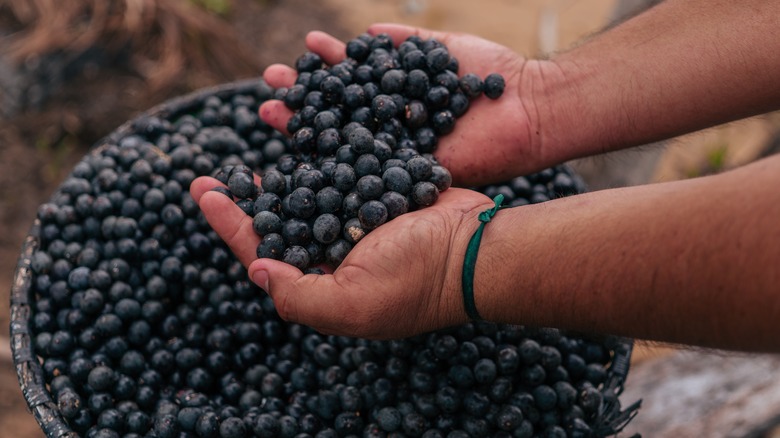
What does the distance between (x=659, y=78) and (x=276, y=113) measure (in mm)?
1094

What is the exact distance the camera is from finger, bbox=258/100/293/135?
1826mm

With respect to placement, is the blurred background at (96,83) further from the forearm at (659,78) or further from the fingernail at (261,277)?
the fingernail at (261,277)

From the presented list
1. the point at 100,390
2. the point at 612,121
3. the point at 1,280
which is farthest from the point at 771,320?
the point at 1,280

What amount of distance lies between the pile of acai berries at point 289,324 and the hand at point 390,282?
8cm

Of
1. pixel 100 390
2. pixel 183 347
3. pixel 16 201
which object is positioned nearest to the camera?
pixel 100 390

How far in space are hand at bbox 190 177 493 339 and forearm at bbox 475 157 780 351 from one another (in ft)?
0.25

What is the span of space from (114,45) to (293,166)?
2223 mm

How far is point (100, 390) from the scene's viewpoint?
61.2 inches

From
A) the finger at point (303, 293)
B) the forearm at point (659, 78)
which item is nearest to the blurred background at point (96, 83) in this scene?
the forearm at point (659, 78)

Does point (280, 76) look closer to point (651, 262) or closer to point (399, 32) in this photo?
point (399, 32)

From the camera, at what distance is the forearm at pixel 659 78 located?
1.67 meters

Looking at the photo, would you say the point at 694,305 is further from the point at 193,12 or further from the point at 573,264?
the point at 193,12

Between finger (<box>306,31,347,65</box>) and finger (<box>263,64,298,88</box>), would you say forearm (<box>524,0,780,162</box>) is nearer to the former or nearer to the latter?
finger (<box>306,31,347,65</box>)

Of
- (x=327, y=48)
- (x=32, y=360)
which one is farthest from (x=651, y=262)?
(x=32, y=360)
